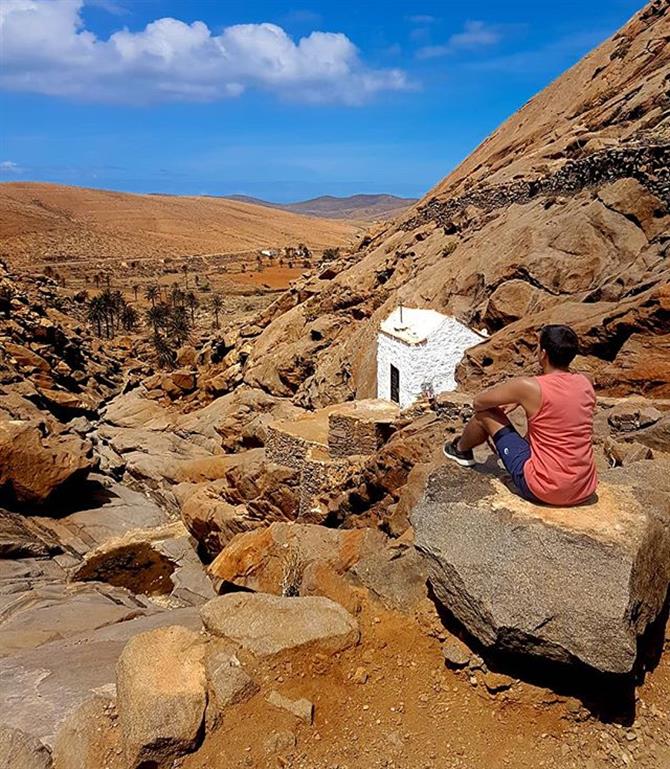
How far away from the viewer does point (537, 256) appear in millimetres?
17641

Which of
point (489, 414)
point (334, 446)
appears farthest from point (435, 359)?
point (489, 414)

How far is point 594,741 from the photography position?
171 inches

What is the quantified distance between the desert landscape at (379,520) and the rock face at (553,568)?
0.02 metres

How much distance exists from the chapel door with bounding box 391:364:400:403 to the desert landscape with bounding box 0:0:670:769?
0.70 metres

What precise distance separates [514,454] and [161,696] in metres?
3.45

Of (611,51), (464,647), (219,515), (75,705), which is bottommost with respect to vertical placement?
(219,515)

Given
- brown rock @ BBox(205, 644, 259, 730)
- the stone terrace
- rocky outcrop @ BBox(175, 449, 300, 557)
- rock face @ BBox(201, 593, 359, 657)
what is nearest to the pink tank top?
rock face @ BBox(201, 593, 359, 657)

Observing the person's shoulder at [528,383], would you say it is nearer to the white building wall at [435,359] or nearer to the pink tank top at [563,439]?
the pink tank top at [563,439]

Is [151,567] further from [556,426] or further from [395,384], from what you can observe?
[556,426]

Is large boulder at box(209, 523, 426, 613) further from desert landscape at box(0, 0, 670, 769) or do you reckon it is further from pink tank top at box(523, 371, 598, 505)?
pink tank top at box(523, 371, 598, 505)

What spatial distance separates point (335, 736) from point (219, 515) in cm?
1136

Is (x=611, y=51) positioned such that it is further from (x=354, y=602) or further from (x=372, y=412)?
(x=354, y=602)

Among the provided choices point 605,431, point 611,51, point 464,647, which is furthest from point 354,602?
point 611,51

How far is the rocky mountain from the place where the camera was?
4262 inches
